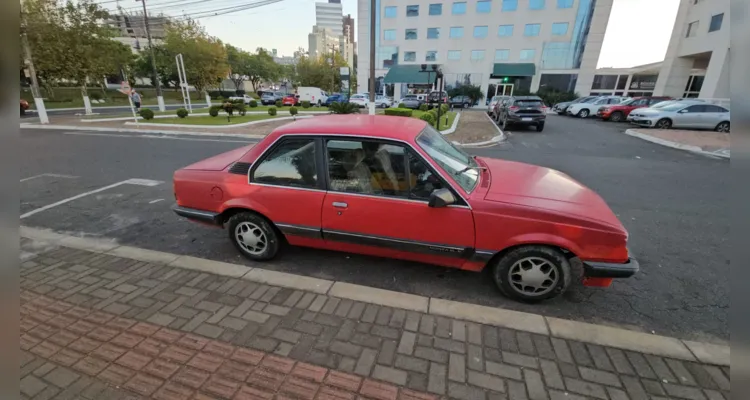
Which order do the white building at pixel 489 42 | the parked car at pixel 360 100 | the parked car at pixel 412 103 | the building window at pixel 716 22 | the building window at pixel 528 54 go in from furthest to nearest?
1. the building window at pixel 528 54
2. the white building at pixel 489 42
3. the parked car at pixel 360 100
4. the parked car at pixel 412 103
5. the building window at pixel 716 22

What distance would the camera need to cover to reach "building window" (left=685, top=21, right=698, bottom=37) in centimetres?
2639

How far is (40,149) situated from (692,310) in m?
15.8

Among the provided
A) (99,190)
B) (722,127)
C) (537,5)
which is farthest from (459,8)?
(99,190)

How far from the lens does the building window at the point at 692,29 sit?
26391mm

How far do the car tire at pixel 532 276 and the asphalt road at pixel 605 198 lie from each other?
0.46 feet

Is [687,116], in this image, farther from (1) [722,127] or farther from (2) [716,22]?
(2) [716,22]

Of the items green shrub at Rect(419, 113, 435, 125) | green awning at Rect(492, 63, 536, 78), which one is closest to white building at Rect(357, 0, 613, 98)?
green awning at Rect(492, 63, 536, 78)

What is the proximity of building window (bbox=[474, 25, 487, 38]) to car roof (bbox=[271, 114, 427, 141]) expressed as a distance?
4131cm

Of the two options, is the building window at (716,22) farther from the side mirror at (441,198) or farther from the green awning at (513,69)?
the side mirror at (441,198)

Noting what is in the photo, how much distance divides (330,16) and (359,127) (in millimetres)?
154539

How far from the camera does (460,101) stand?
3672 cm

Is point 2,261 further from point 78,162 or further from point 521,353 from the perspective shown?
point 78,162

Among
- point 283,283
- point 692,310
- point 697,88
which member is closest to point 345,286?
point 283,283

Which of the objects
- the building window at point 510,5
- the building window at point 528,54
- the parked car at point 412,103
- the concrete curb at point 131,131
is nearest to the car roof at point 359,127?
the concrete curb at point 131,131
